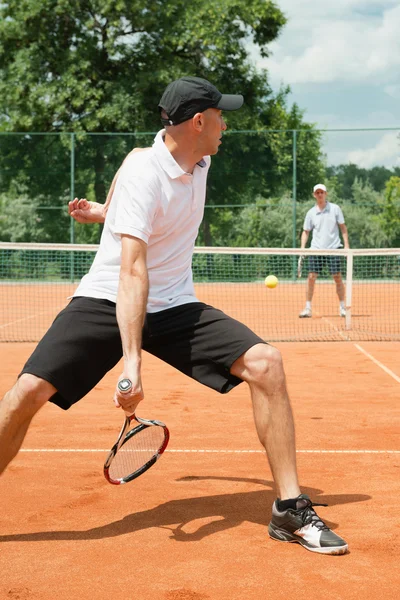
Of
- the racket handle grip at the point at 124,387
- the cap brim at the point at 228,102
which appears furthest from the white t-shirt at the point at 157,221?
the racket handle grip at the point at 124,387

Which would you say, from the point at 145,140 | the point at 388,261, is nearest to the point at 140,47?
the point at 145,140

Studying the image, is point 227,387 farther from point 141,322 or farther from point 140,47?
point 140,47

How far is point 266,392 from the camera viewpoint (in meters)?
3.47

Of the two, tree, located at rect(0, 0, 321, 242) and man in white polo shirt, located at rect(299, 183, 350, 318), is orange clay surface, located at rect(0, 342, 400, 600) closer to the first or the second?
man in white polo shirt, located at rect(299, 183, 350, 318)

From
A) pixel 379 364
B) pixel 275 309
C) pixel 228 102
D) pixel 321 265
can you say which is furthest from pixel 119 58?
pixel 228 102

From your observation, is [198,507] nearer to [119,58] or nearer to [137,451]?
[137,451]

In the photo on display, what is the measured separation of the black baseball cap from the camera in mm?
3543

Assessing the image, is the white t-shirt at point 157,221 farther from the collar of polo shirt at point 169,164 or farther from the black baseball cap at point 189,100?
→ the black baseball cap at point 189,100

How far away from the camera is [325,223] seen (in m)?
12.6

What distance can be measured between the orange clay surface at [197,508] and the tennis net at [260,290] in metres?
4.22

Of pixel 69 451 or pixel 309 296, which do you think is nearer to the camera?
pixel 69 451

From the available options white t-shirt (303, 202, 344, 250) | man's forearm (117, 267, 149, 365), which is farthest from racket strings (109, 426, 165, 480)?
white t-shirt (303, 202, 344, 250)

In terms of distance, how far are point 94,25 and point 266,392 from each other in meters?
23.0

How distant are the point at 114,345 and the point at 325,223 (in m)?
9.37
